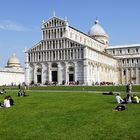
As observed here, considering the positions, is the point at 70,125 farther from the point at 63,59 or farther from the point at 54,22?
the point at 54,22

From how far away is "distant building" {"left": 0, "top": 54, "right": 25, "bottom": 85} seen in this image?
419 ft

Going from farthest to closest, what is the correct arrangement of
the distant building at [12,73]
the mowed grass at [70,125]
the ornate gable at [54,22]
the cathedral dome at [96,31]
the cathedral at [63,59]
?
the distant building at [12,73], the cathedral dome at [96,31], the ornate gable at [54,22], the cathedral at [63,59], the mowed grass at [70,125]

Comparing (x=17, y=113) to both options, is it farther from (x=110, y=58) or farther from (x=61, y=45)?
(x=110, y=58)

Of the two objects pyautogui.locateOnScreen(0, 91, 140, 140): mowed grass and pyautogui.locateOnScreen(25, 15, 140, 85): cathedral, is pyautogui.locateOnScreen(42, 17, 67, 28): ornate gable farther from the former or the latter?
pyautogui.locateOnScreen(0, 91, 140, 140): mowed grass

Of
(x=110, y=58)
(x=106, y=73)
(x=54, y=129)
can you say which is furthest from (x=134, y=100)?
(x=110, y=58)

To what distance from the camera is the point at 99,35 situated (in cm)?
12294

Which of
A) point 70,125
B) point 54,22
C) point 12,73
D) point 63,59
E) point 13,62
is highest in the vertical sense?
point 54,22

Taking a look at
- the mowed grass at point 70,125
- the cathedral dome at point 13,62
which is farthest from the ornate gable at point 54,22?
the mowed grass at point 70,125

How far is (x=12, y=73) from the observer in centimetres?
13400

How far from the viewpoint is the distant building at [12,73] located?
419 ft

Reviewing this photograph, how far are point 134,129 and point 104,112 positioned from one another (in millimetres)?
5764

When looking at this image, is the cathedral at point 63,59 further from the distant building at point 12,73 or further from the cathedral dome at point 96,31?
the distant building at point 12,73

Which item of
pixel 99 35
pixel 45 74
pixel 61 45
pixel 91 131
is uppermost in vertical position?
pixel 99 35

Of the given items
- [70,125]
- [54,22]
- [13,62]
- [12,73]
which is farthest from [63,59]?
[70,125]
